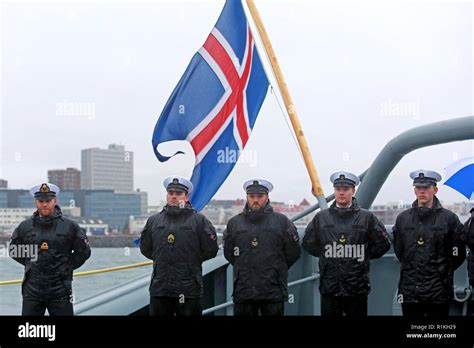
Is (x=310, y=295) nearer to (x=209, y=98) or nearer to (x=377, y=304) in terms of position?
(x=377, y=304)

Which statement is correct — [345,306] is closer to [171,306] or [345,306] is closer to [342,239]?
[342,239]

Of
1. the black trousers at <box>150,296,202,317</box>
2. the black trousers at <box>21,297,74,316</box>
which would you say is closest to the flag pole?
the black trousers at <box>150,296,202,317</box>

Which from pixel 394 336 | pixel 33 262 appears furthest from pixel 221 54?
pixel 394 336

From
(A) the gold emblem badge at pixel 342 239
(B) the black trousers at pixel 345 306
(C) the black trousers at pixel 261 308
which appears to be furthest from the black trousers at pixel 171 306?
(A) the gold emblem badge at pixel 342 239

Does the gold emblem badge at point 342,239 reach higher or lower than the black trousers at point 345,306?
Result: higher

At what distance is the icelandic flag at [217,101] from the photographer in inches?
266

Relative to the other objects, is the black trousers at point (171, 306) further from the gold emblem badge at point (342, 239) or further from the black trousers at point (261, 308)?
the gold emblem badge at point (342, 239)

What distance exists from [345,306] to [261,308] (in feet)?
1.77

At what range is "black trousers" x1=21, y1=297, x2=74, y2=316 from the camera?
5.07m

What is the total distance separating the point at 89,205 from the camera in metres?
7.39

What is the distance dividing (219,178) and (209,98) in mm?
742

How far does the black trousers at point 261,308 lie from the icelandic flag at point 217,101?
183 centimetres

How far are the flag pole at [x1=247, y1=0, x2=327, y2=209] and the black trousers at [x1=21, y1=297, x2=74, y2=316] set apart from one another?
209 centimetres

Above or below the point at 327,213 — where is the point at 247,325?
below
